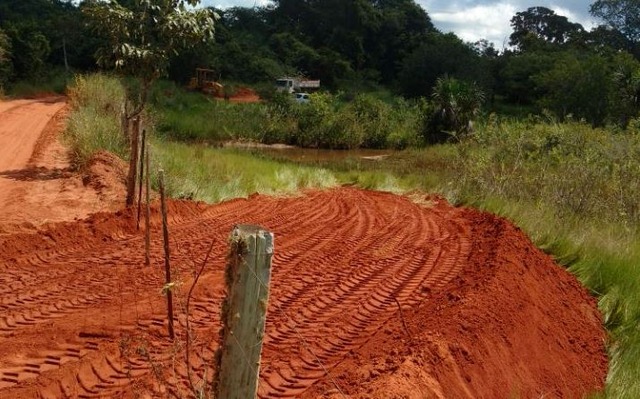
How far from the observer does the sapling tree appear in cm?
1062

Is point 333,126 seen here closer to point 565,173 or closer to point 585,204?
point 565,173

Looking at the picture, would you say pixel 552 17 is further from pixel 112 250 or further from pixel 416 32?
pixel 112 250

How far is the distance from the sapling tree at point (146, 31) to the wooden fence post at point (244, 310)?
8285mm

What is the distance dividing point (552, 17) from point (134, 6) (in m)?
87.9

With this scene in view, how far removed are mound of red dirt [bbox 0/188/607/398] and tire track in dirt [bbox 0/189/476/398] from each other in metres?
0.02

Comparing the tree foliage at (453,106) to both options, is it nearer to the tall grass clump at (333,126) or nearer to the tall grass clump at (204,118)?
the tall grass clump at (333,126)

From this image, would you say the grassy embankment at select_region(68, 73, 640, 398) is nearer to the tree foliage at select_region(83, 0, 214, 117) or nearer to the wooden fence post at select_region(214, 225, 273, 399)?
the tree foliage at select_region(83, 0, 214, 117)

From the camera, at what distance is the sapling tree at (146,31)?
418 inches

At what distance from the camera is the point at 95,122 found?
1417cm

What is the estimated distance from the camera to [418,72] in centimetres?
6278

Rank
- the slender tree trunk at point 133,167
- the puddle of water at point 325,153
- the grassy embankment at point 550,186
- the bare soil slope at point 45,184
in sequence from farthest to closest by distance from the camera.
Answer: the puddle of water at point 325,153 < the slender tree trunk at point 133,167 < the bare soil slope at point 45,184 < the grassy embankment at point 550,186

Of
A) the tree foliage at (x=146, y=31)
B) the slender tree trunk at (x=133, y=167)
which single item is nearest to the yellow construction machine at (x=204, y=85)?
the tree foliage at (x=146, y=31)

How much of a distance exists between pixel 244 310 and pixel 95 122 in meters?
12.5

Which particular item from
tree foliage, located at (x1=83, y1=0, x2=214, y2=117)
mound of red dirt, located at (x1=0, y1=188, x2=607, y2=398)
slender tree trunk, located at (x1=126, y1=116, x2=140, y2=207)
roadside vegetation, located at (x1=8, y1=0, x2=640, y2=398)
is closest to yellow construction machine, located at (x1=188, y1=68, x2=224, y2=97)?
roadside vegetation, located at (x1=8, y1=0, x2=640, y2=398)
